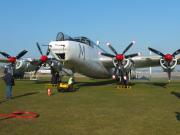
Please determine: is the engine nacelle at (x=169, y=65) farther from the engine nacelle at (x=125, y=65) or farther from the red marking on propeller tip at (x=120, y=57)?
the red marking on propeller tip at (x=120, y=57)

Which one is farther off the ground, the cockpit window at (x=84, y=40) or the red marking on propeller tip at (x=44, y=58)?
the cockpit window at (x=84, y=40)

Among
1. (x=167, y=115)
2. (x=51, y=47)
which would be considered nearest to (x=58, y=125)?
(x=167, y=115)

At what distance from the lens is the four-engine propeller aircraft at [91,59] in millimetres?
24016

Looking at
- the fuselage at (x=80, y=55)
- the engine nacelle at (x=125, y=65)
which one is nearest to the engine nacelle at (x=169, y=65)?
the engine nacelle at (x=125, y=65)

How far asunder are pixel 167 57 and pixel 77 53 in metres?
9.32

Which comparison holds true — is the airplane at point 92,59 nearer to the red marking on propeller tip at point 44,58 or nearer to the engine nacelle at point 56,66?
the engine nacelle at point 56,66

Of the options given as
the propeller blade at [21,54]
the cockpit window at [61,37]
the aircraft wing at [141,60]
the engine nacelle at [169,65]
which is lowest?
the engine nacelle at [169,65]

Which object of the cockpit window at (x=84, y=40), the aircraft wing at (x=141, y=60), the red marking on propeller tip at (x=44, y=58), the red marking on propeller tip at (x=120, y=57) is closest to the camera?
the cockpit window at (x=84, y=40)

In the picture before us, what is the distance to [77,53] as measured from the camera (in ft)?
82.7

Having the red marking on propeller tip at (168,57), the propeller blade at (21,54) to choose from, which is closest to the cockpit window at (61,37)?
the red marking on propeller tip at (168,57)

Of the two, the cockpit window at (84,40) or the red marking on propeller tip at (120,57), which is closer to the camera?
the cockpit window at (84,40)

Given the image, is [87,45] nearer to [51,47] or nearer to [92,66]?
[92,66]

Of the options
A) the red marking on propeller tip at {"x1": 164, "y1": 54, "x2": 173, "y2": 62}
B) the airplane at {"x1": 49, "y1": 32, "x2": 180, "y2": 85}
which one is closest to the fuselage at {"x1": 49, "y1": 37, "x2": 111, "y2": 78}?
the airplane at {"x1": 49, "y1": 32, "x2": 180, "y2": 85}

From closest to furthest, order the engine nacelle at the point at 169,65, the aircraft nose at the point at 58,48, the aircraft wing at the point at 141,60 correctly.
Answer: the aircraft nose at the point at 58,48 → the engine nacelle at the point at 169,65 → the aircraft wing at the point at 141,60
